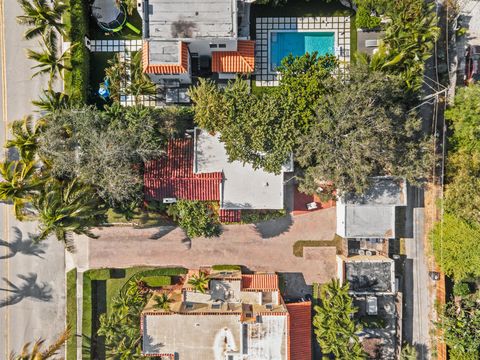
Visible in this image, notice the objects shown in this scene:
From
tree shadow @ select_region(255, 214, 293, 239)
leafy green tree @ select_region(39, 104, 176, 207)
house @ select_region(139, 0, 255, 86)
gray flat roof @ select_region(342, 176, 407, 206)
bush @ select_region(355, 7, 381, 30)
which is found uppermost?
bush @ select_region(355, 7, 381, 30)

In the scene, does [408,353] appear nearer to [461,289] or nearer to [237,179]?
[461,289]

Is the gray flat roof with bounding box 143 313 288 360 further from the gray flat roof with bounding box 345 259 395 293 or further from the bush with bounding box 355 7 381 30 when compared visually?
the bush with bounding box 355 7 381 30

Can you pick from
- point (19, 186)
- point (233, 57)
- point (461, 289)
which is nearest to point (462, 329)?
point (461, 289)

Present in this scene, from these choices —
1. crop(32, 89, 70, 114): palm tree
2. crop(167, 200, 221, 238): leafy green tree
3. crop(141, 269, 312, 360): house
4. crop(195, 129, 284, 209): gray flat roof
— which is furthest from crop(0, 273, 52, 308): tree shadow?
crop(195, 129, 284, 209): gray flat roof

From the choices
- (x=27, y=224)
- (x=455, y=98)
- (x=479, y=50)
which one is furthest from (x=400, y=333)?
(x=27, y=224)

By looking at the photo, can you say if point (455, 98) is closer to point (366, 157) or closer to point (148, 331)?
point (366, 157)

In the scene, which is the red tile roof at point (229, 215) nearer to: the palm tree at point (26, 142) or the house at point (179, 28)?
the house at point (179, 28)
